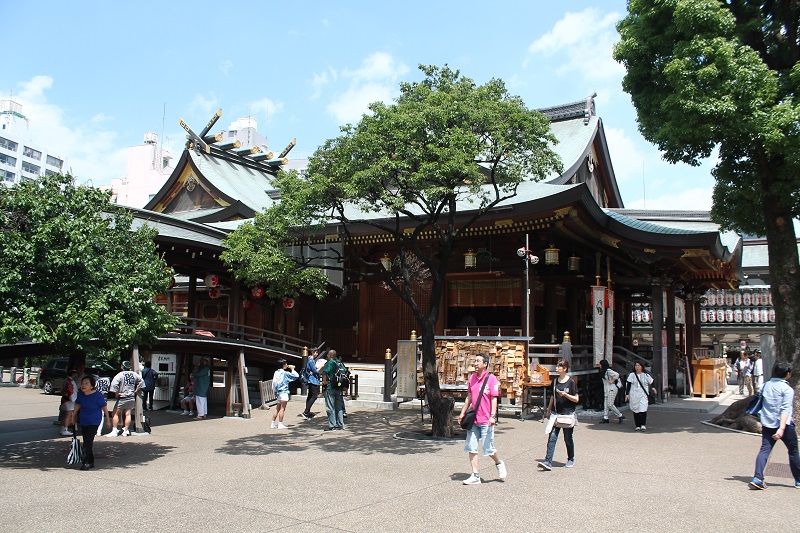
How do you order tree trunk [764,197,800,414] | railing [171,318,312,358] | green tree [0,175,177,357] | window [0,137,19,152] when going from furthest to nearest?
window [0,137,19,152]
railing [171,318,312,358]
tree trunk [764,197,800,414]
green tree [0,175,177,357]

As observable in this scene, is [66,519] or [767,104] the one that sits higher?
[767,104]

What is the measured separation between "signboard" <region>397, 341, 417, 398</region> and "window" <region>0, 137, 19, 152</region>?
80155mm

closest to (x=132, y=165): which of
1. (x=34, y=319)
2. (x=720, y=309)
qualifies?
(x=720, y=309)

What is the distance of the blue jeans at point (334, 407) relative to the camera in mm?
13711

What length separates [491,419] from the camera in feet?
26.8

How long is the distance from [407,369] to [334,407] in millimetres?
3409

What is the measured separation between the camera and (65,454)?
10805 millimetres

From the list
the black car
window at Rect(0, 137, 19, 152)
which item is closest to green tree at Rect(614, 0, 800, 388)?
the black car

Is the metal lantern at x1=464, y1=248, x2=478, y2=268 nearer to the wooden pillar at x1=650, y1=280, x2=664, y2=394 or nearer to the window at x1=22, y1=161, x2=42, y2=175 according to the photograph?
the wooden pillar at x1=650, y1=280, x2=664, y2=394

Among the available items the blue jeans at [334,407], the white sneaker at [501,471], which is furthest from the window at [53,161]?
the white sneaker at [501,471]

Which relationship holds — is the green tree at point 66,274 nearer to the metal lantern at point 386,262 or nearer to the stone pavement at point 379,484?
the stone pavement at point 379,484

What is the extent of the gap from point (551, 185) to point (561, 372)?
471 inches

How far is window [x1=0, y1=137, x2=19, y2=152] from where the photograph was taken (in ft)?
256

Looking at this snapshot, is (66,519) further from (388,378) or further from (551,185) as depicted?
(551,185)
